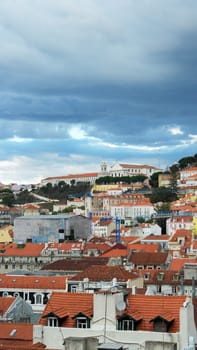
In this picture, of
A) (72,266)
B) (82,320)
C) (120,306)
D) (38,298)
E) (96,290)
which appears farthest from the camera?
(72,266)

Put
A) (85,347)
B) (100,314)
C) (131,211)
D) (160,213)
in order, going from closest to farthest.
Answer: (85,347)
(100,314)
(160,213)
(131,211)

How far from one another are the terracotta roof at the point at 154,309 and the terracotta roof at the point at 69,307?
1216mm

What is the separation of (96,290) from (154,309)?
305 inches

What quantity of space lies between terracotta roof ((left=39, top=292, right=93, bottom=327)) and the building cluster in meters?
0.03

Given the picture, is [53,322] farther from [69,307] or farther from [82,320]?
[82,320]

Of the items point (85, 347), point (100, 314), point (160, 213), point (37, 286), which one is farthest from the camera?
point (160, 213)

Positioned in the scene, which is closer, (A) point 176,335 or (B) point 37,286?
(A) point 176,335

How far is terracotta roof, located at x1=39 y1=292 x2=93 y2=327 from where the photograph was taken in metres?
20.7

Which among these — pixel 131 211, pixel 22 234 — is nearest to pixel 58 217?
pixel 22 234

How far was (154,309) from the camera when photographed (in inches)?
808

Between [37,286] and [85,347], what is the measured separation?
32076mm

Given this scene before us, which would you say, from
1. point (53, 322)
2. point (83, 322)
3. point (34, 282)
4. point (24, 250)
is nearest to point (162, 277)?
point (34, 282)

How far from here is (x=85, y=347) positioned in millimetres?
18828

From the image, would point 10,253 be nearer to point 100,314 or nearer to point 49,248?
point 49,248
